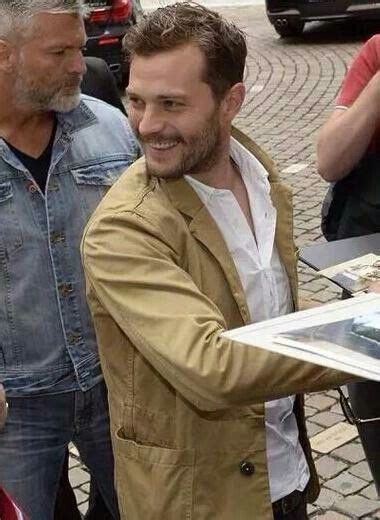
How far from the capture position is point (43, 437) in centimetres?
260

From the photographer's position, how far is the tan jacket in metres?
1.74

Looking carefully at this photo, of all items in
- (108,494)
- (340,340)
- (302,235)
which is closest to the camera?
(340,340)

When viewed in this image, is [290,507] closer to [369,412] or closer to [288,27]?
[369,412]

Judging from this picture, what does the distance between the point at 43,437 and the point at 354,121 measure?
4.37 ft

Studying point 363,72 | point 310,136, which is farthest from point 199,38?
point 310,136

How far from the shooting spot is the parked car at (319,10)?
10797 millimetres

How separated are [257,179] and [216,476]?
69 cm

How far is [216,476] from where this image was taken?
204 centimetres

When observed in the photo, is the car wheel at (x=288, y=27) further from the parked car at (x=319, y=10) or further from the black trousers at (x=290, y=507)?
the black trousers at (x=290, y=507)

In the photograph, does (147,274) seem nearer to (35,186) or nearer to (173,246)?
(173,246)

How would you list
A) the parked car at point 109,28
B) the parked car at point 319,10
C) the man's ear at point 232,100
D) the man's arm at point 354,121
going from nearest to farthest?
the man's ear at point 232,100
the man's arm at point 354,121
the parked car at point 109,28
the parked car at point 319,10

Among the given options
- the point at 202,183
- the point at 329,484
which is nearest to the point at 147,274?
the point at 202,183

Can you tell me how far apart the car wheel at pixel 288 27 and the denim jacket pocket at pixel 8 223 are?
9.37 meters

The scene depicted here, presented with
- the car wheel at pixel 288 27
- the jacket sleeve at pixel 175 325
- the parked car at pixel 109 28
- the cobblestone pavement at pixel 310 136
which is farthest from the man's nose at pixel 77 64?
the car wheel at pixel 288 27
